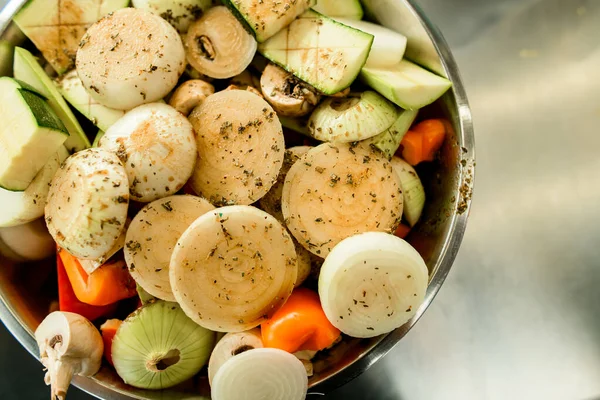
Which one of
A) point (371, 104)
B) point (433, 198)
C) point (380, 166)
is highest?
point (371, 104)

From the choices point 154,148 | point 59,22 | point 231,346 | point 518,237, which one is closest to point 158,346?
point 231,346

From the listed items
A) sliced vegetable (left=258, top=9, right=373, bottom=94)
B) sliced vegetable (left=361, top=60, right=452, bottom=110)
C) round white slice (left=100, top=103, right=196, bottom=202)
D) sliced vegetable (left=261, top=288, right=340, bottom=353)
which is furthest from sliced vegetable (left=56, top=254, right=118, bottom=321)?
sliced vegetable (left=361, top=60, right=452, bottom=110)

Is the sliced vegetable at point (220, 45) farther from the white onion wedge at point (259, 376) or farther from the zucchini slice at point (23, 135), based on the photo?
the white onion wedge at point (259, 376)

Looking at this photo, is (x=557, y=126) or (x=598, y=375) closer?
(x=598, y=375)

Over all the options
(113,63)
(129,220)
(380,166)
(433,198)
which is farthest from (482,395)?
(113,63)

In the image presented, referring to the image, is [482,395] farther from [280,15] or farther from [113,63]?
[113,63]

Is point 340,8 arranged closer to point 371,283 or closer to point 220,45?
point 220,45

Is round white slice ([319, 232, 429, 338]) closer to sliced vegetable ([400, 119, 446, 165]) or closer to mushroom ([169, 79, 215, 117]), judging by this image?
sliced vegetable ([400, 119, 446, 165])

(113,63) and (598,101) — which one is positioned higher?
(113,63)
